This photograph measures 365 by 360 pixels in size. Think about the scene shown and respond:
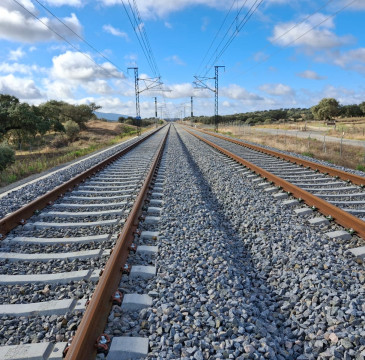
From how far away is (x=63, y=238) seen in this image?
4.64 m

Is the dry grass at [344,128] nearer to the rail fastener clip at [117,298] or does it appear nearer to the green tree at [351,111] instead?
the green tree at [351,111]

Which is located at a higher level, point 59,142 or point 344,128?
point 344,128

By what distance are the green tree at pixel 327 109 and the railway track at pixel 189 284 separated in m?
73.5

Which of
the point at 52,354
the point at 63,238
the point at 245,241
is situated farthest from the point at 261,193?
the point at 52,354

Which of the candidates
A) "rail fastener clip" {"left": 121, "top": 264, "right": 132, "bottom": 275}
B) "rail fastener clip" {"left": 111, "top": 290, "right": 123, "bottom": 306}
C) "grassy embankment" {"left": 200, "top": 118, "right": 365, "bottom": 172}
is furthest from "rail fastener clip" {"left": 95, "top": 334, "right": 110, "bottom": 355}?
"grassy embankment" {"left": 200, "top": 118, "right": 365, "bottom": 172}

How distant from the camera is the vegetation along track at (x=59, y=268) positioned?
2586mm

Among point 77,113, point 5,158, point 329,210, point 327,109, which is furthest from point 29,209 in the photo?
point 327,109

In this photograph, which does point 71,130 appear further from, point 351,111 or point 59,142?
point 351,111

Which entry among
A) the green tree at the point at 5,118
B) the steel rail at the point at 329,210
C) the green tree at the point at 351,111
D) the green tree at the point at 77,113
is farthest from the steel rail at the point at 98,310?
the green tree at the point at 351,111

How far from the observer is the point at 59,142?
145 ft

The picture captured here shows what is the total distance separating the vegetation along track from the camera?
259 centimetres

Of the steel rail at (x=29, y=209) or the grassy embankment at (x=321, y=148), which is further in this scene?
the grassy embankment at (x=321, y=148)

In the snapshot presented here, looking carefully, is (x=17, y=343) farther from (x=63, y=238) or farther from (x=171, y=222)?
(x=171, y=222)

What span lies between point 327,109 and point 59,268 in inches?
3063
